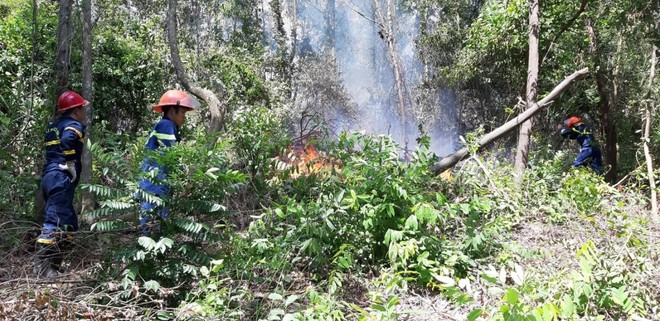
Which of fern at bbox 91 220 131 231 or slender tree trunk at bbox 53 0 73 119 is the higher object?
slender tree trunk at bbox 53 0 73 119

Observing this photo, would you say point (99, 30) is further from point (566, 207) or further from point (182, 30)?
point (182, 30)

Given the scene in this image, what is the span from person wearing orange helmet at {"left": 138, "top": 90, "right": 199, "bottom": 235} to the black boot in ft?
2.59

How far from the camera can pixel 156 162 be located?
10.9ft

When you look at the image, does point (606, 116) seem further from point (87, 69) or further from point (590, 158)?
point (87, 69)

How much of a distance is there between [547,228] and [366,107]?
93.4ft

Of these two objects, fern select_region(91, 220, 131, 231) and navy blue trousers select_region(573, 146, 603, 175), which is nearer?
Answer: fern select_region(91, 220, 131, 231)

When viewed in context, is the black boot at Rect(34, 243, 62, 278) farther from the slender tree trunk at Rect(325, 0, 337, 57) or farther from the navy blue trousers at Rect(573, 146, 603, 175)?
the slender tree trunk at Rect(325, 0, 337, 57)

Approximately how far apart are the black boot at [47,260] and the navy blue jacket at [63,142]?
2.18 feet

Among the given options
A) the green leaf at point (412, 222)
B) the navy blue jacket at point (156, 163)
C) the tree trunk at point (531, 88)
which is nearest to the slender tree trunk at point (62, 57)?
the navy blue jacket at point (156, 163)

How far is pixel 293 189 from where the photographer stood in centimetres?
507

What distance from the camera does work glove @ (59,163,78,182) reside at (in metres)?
4.04

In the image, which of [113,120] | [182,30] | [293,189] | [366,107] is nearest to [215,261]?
[293,189]

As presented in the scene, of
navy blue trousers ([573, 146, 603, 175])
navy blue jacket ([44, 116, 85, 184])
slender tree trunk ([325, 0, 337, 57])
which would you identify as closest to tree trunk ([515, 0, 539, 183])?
navy blue trousers ([573, 146, 603, 175])

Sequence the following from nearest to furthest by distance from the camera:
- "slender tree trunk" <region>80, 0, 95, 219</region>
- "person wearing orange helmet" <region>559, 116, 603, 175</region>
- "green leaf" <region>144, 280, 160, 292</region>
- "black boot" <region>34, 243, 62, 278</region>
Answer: "green leaf" <region>144, 280, 160, 292</region>, "black boot" <region>34, 243, 62, 278</region>, "slender tree trunk" <region>80, 0, 95, 219</region>, "person wearing orange helmet" <region>559, 116, 603, 175</region>
